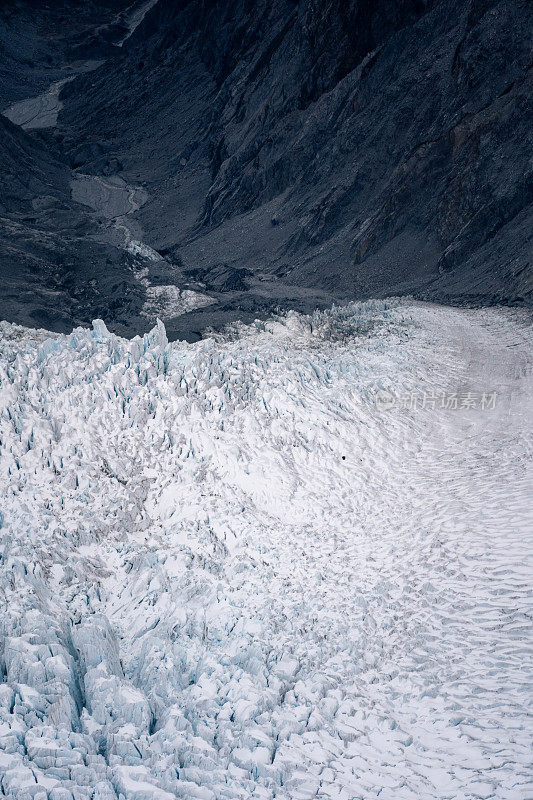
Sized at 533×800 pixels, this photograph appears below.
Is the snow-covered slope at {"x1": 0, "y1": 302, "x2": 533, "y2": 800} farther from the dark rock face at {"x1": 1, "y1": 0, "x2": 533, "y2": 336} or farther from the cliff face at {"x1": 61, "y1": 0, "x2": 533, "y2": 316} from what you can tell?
the cliff face at {"x1": 61, "y1": 0, "x2": 533, "y2": 316}

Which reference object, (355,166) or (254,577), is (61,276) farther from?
(254,577)

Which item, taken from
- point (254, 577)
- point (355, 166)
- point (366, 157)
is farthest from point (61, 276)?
point (254, 577)

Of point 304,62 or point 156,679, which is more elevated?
point 304,62

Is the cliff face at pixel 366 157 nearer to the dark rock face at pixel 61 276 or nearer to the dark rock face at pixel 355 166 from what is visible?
the dark rock face at pixel 355 166

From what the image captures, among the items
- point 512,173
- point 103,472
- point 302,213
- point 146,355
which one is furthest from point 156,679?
point 302,213

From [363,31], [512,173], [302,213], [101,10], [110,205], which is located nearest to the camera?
[512,173]

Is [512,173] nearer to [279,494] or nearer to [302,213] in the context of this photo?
[302,213]

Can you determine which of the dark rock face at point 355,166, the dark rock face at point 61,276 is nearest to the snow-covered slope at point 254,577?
the dark rock face at point 355,166
